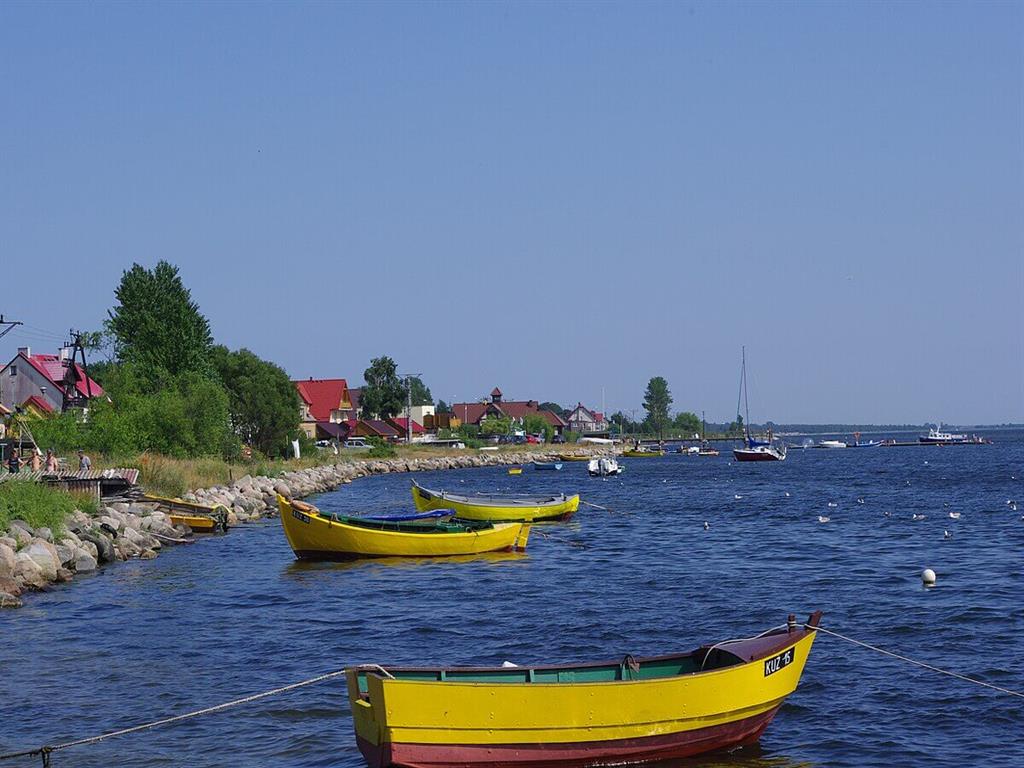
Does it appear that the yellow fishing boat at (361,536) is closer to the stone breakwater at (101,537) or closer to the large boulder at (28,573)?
the stone breakwater at (101,537)

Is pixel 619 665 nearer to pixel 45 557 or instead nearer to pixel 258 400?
pixel 45 557

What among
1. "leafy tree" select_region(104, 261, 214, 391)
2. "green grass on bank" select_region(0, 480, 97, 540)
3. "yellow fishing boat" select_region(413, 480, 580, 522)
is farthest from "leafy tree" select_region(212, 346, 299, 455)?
"green grass on bank" select_region(0, 480, 97, 540)

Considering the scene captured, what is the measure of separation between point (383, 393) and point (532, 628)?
14024 centimetres

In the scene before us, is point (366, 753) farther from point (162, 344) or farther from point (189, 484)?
point (162, 344)

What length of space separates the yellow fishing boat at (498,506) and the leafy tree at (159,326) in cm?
3116

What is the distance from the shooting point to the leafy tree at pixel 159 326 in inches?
3191

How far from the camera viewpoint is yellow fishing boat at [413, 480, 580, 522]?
170 ft

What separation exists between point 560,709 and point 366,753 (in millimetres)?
2670

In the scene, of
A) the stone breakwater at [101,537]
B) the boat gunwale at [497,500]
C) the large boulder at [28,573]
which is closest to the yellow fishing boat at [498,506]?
the boat gunwale at [497,500]

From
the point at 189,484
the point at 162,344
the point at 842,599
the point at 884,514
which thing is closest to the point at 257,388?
the point at 162,344

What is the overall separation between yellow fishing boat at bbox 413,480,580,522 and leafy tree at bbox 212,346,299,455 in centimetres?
3897

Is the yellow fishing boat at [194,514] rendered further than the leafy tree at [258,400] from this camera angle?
No

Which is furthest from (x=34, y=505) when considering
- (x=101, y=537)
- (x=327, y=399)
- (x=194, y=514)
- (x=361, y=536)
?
(x=327, y=399)

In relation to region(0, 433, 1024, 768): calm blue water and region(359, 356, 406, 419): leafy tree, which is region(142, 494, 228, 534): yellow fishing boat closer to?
region(0, 433, 1024, 768): calm blue water
